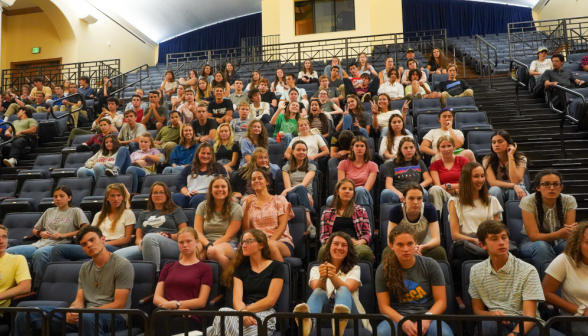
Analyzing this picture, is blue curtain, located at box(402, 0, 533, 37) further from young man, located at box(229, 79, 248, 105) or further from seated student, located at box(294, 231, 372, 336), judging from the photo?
seated student, located at box(294, 231, 372, 336)

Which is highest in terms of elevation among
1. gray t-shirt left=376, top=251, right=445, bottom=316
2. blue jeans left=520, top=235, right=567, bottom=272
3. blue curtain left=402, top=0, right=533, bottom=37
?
blue curtain left=402, top=0, right=533, bottom=37

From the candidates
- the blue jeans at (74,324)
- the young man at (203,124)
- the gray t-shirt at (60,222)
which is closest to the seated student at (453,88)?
the young man at (203,124)

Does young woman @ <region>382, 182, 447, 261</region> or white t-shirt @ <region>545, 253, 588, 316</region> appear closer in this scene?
white t-shirt @ <region>545, 253, 588, 316</region>

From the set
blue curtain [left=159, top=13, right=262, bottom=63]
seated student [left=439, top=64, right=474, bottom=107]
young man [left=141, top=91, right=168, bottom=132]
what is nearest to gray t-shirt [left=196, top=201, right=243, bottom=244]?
young man [left=141, top=91, right=168, bottom=132]

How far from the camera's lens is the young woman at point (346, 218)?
3797 millimetres

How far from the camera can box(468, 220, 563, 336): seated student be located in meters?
2.84

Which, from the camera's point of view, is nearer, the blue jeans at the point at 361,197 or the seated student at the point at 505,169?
the seated student at the point at 505,169

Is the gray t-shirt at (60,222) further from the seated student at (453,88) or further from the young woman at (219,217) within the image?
the seated student at (453,88)

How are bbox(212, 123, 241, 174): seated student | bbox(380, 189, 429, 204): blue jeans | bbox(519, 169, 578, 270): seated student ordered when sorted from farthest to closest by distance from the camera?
bbox(212, 123, 241, 174): seated student < bbox(380, 189, 429, 204): blue jeans < bbox(519, 169, 578, 270): seated student

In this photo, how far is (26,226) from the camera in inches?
189

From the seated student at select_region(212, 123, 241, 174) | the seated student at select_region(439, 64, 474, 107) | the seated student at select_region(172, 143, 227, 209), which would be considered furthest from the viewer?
the seated student at select_region(439, 64, 474, 107)

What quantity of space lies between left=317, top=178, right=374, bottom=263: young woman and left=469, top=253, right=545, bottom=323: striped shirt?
94 centimetres

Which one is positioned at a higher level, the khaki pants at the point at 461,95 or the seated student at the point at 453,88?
the seated student at the point at 453,88

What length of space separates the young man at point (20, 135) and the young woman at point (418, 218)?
6.16 metres
